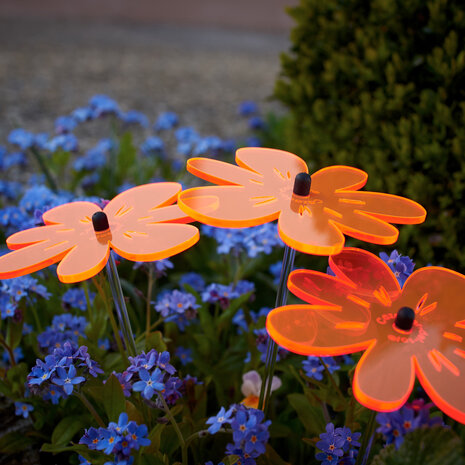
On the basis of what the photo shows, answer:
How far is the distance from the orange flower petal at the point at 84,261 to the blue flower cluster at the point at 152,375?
0.68 ft

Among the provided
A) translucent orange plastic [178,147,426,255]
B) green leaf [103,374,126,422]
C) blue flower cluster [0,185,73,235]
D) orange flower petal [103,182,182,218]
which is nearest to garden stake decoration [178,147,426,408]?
translucent orange plastic [178,147,426,255]

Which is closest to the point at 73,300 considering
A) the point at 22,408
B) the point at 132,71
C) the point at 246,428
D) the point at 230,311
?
the point at 22,408

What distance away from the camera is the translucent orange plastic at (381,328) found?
737 mm

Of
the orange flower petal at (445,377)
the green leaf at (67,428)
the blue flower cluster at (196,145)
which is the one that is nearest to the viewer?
the orange flower petal at (445,377)

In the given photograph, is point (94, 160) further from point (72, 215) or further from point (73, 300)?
point (72, 215)

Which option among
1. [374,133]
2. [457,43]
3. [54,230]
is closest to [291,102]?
[374,133]

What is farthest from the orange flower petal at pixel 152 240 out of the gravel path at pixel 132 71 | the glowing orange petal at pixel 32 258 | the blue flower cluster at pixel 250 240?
the gravel path at pixel 132 71

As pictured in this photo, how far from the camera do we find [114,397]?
1.01 m

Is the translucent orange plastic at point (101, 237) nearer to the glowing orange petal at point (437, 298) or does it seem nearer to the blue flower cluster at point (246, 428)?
the blue flower cluster at point (246, 428)

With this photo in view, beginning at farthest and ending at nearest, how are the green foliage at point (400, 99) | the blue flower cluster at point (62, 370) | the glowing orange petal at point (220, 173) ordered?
the green foliage at point (400, 99), the glowing orange petal at point (220, 173), the blue flower cluster at point (62, 370)

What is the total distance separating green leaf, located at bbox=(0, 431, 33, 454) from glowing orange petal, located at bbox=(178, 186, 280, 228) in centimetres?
Result: 86

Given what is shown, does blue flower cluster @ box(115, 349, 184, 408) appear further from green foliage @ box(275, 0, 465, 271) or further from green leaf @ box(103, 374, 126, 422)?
green foliage @ box(275, 0, 465, 271)

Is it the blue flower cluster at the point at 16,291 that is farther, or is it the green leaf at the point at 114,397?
the blue flower cluster at the point at 16,291

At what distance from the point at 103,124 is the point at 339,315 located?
439cm
